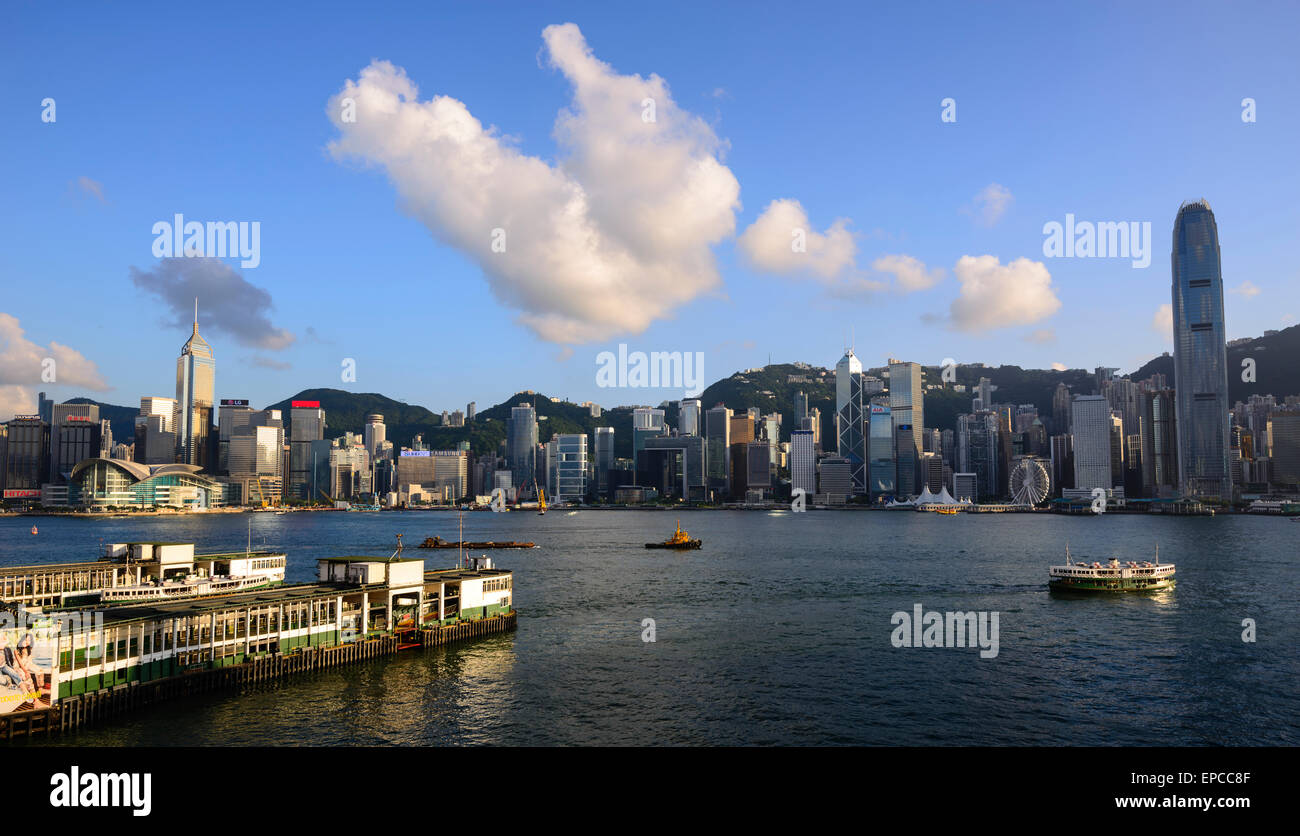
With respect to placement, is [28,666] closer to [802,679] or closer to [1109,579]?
[802,679]

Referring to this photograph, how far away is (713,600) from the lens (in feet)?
282

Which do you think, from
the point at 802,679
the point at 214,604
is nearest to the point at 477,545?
the point at 214,604

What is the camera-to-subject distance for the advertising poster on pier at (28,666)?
118 feet

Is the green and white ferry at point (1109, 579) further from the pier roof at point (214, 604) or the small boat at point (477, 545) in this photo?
the small boat at point (477, 545)

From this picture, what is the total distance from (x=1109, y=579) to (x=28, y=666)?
99.2 m

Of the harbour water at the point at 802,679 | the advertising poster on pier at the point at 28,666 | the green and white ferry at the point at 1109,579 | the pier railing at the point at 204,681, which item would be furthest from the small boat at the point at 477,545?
the advertising poster on pier at the point at 28,666

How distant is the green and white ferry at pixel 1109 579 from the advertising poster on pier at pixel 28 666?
9403 cm
